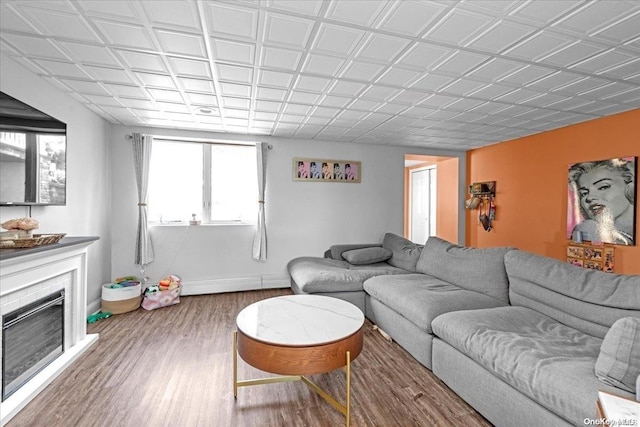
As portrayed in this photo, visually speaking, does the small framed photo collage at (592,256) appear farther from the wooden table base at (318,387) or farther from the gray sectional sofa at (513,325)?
the wooden table base at (318,387)

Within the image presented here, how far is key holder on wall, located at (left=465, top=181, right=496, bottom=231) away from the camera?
198 inches

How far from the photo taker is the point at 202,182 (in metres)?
4.36

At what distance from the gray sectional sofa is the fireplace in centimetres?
218

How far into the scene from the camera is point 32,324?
81.9 inches

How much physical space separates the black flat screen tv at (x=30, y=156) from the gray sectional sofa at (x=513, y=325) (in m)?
2.52

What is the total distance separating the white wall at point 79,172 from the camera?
7.55 ft

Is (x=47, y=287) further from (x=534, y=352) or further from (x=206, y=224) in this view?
(x=534, y=352)

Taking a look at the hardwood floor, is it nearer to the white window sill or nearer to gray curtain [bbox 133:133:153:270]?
gray curtain [bbox 133:133:153:270]

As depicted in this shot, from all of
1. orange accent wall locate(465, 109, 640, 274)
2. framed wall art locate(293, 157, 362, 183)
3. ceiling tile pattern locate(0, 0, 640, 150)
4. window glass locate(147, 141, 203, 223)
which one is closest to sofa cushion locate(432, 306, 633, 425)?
ceiling tile pattern locate(0, 0, 640, 150)

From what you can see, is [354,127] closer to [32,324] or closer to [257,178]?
[257,178]

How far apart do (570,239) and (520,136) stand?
1.69 m

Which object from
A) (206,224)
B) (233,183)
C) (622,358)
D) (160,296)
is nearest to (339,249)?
(233,183)

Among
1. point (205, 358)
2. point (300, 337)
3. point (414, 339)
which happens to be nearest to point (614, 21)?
point (414, 339)

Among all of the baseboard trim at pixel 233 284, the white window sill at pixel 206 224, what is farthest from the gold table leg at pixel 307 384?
the white window sill at pixel 206 224
